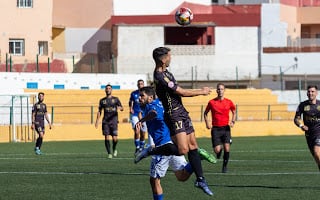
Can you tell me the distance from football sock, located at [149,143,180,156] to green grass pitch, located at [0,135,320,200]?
69.6 inches

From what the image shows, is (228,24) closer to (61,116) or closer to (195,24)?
(195,24)

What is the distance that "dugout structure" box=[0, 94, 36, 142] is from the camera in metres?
43.2

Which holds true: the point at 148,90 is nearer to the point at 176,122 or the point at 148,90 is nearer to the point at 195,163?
the point at 176,122

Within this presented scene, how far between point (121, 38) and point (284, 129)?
A: 21.3 metres

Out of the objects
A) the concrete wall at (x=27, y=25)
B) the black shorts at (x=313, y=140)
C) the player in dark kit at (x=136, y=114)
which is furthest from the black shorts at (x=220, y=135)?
the concrete wall at (x=27, y=25)

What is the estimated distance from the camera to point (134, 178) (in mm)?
20141

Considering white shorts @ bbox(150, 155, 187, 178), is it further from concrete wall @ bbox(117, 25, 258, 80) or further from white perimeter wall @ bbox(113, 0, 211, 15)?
white perimeter wall @ bbox(113, 0, 211, 15)

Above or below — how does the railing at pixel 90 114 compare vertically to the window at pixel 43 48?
below

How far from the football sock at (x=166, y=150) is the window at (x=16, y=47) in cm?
5135

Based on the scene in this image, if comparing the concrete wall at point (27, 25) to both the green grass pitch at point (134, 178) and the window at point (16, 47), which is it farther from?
the green grass pitch at point (134, 178)

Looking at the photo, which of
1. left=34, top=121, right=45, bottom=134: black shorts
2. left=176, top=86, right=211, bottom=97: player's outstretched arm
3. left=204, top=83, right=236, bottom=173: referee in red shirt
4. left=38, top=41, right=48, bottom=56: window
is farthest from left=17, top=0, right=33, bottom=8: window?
left=176, top=86, right=211, bottom=97: player's outstretched arm

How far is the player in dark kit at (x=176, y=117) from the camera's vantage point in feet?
47.6

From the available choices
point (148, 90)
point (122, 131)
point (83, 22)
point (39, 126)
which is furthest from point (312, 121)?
point (83, 22)

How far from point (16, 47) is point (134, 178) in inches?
1822
